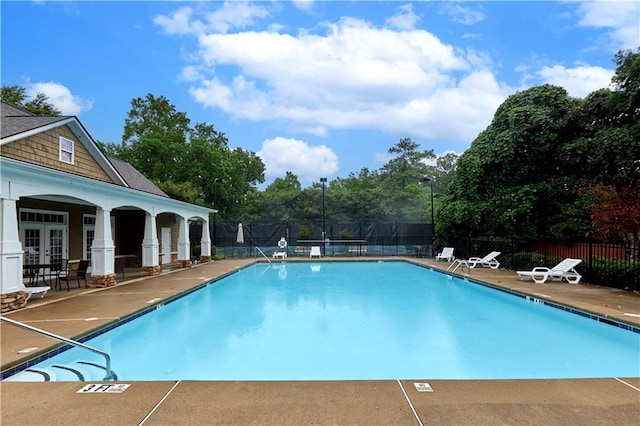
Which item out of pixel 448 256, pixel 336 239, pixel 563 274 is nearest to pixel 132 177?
pixel 336 239

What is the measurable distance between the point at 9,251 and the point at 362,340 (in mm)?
6146

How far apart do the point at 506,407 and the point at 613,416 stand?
73 cm

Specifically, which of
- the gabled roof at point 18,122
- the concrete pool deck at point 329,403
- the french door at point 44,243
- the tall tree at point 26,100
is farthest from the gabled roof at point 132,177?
the concrete pool deck at point 329,403

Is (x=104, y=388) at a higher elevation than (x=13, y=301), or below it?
below

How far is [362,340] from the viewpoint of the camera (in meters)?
6.23

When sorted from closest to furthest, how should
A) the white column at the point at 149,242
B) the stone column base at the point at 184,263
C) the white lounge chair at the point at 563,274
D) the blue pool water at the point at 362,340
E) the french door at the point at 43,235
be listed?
the blue pool water at the point at 362,340, the french door at the point at 43,235, the white lounge chair at the point at 563,274, the white column at the point at 149,242, the stone column base at the point at 184,263

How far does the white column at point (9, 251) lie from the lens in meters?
6.67

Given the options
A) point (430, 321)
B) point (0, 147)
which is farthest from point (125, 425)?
point (0, 147)

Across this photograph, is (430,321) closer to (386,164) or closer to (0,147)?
(0,147)

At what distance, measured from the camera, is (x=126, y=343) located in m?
5.82

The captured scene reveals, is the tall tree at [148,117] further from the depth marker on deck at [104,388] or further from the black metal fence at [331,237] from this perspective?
the depth marker on deck at [104,388]

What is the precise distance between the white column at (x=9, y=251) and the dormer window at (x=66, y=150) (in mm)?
3526

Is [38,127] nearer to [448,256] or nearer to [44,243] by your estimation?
[44,243]

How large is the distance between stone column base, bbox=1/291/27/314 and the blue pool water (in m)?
2.20
